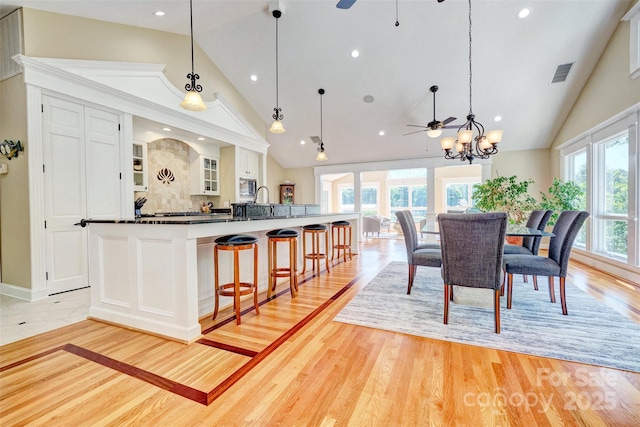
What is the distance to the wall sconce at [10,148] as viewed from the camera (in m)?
3.06

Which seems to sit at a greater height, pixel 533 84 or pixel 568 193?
pixel 533 84

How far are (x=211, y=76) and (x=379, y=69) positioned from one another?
330cm

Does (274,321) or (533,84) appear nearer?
(274,321)

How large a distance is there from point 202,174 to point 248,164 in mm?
1147

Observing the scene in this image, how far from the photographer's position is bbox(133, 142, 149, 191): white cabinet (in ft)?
14.9

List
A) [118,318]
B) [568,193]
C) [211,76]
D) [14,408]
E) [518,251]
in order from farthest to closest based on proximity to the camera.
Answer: [211,76]
[568,193]
[518,251]
[118,318]
[14,408]

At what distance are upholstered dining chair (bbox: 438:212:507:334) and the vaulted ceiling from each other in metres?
3.59

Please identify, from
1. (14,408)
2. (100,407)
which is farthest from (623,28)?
(14,408)

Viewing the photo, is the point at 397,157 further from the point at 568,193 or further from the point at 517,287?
the point at 517,287

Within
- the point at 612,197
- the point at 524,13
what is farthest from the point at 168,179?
the point at 612,197

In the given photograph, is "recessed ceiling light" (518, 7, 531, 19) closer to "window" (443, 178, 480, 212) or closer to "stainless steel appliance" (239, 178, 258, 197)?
"stainless steel appliance" (239, 178, 258, 197)

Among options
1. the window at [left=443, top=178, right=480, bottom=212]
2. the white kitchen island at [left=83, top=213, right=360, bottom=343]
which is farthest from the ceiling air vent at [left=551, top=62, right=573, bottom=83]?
the window at [left=443, top=178, right=480, bottom=212]

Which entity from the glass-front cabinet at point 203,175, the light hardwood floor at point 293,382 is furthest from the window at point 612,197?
the glass-front cabinet at point 203,175

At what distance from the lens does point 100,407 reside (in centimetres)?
142
